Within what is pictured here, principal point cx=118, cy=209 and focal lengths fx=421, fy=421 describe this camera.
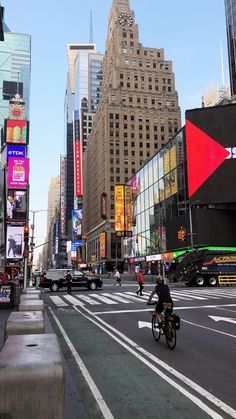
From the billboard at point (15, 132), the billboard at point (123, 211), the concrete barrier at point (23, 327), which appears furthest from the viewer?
the billboard at point (123, 211)

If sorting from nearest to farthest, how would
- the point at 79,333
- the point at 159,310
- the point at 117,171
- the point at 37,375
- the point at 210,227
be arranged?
the point at 37,375, the point at 159,310, the point at 79,333, the point at 210,227, the point at 117,171

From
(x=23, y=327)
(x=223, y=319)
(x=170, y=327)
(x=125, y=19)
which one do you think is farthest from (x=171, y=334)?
(x=125, y=19)

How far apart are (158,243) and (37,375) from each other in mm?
76943

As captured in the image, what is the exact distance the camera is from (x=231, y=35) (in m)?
114

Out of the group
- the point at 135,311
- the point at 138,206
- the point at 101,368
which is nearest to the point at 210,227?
the point at 138,206

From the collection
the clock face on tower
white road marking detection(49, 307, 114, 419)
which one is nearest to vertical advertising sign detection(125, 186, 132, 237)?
the clock face on tower

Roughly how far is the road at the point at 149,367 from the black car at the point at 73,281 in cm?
→ 2034

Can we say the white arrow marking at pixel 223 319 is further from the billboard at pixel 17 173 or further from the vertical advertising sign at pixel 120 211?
the vertical advertising sign at pixel 120 211

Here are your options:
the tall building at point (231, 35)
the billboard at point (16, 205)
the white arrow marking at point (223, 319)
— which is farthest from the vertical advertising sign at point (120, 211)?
the white arrow marking at point (223, 319)

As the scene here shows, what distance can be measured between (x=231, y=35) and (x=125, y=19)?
47.9m

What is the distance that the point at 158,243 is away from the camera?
8012 centimetres

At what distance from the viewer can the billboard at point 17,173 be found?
80438mm

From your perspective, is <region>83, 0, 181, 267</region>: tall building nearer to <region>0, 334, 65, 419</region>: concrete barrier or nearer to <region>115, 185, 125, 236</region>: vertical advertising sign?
<region>115, 185, 125, 236</region>: vertical advertising sign

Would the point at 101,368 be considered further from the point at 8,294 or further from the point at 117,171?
the point at 117,171
